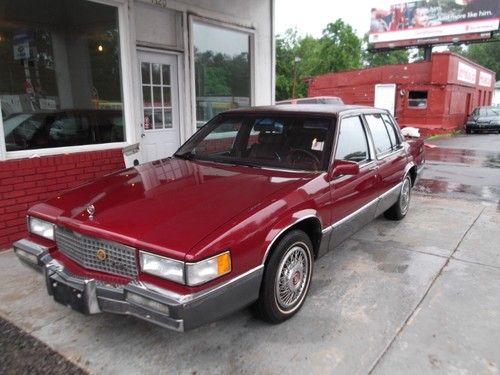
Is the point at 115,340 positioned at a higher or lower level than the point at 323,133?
lower

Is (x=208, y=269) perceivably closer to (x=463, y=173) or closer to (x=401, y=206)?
(x=401, y=206)

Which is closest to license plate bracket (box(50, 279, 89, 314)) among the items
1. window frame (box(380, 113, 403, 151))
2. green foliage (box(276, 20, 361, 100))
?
window frame (box(380, 113, 403, 151))

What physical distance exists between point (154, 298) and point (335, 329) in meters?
1.43

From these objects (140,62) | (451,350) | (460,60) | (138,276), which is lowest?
(451,350)

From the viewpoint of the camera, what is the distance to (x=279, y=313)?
3166 millimetres

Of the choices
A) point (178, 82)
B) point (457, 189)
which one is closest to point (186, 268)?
point (178, 82)

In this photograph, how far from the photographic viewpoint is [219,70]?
770 centimetres

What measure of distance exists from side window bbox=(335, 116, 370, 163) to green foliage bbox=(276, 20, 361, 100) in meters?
36.2

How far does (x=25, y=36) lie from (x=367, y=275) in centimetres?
462

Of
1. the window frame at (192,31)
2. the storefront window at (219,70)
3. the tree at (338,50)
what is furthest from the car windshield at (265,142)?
the tree at (338,50)

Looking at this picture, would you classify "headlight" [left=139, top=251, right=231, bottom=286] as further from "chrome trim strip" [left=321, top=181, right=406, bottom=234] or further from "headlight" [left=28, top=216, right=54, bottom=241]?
"chrome trim strip" [left=321, top=181, right=406, bottom=234]

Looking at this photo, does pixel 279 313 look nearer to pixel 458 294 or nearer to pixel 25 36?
pixel 458 294

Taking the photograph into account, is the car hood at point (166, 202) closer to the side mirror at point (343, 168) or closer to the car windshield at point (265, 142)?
the car windshield at point (265, 142)

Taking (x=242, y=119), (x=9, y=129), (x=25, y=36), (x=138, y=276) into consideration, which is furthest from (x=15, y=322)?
(x=25, y=36)
